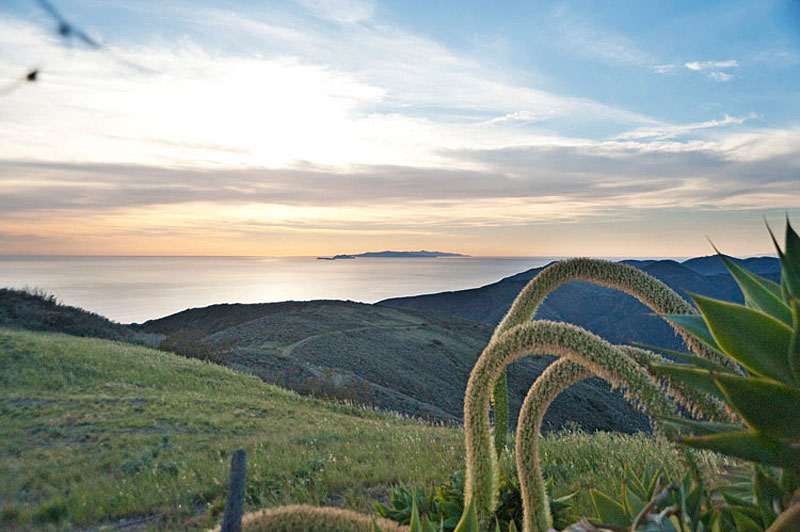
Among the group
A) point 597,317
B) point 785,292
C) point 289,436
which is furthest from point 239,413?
point 597,317

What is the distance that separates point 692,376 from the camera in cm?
114

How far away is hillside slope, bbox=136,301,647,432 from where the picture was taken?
28594 millimetres

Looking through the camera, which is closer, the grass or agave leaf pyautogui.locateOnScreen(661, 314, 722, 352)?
agave leaf pyautogui.locateOnScreen(661, 314, 722, 352)

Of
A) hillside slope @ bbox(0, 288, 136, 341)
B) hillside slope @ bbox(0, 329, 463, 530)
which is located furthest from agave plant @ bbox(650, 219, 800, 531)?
hillside slope @ bbox(0, 288, 136, 341)

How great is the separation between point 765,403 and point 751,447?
0.26ft

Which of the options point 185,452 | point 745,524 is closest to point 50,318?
point 185,452

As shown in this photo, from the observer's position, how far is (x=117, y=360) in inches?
781

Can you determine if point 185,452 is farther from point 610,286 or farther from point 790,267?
point 790,267

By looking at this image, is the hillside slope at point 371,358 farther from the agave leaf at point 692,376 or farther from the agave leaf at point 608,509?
the agave leaf at point 692,376

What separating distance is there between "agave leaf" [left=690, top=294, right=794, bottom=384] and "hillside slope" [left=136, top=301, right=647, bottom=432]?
937 inches

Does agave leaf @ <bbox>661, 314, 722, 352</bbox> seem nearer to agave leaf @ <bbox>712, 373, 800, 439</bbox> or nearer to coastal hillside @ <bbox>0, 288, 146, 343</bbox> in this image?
agave leaf @ <bbox>712, 373, 800, 439</bbox>

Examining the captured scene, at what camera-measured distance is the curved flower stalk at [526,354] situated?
1252 mm

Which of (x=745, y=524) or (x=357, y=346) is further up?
(x=745, y=524)

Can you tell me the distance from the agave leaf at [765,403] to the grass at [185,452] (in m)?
0.38
